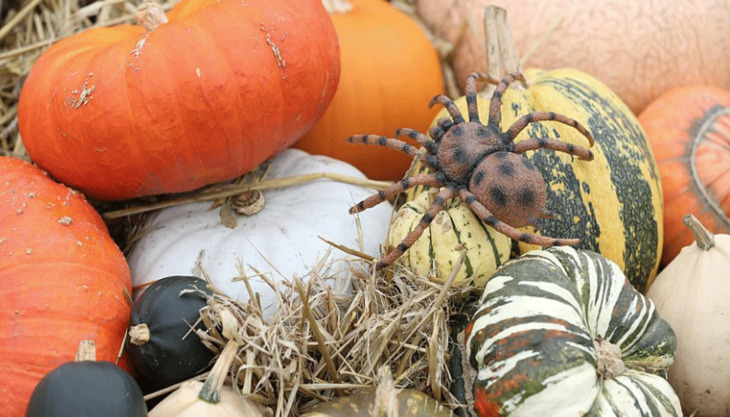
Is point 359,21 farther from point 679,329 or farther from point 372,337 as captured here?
point 679,329

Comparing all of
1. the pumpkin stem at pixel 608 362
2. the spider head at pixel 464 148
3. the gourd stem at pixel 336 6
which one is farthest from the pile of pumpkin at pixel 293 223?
the gourd stem at pixel 336 6

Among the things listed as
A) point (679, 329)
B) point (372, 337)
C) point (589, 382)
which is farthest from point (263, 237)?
point (679, 329)

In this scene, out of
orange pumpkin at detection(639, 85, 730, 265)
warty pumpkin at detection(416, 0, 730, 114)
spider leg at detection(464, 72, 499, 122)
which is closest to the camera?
spider leg at detection(464, 72, 499, 122)

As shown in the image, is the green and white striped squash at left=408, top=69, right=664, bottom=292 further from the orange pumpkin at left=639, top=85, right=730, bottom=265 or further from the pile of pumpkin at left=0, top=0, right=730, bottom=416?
the orange pumpkin at left=639, top=85, right=730, bottom=265

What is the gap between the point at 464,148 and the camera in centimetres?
182

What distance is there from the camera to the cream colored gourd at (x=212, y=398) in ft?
4.88

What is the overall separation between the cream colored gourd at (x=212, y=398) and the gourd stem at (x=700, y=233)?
4.19 feet

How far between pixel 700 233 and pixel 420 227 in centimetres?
83

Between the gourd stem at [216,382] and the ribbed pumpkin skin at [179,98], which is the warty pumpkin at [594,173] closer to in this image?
the ribbed pumpkin skin at [179,98]

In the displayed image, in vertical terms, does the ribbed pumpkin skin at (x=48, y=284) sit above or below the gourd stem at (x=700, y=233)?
below

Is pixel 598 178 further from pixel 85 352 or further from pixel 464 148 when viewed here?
pixel 85 352

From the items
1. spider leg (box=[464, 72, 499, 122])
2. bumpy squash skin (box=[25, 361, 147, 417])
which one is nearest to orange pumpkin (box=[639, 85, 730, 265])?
spider leg (box=[464, 72, 499, 122])

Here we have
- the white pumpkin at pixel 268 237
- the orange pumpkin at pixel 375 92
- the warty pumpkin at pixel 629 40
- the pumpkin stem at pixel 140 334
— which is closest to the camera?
the pumpkin stem at pixel 140 334

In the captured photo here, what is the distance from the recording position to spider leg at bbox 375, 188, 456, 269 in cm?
173
